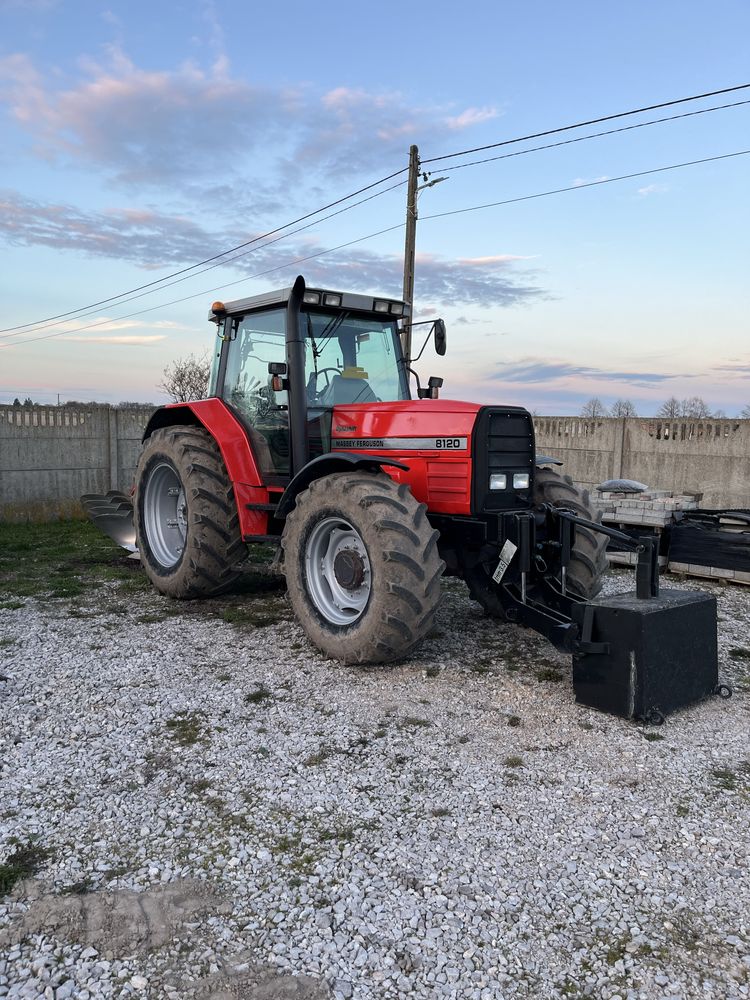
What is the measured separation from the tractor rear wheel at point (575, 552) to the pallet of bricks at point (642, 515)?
2544 mm

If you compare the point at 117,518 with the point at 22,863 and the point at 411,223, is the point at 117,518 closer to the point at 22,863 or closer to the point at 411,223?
the point at 22,863

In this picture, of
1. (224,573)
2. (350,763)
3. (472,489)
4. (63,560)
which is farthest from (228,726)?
(63,560)

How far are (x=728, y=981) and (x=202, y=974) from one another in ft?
5.32

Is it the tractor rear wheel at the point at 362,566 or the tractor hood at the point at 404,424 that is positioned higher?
the tractor hood at the point at 404,424

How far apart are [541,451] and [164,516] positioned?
8096 mm

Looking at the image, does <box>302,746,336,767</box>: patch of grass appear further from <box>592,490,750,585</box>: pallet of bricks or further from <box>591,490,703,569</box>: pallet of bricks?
<box>591,490,703,569</box>: pallet of bricks

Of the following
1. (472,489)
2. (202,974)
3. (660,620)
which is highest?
(472,489)

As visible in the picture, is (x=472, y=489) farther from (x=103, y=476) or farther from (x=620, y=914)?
(x=103, y=476)

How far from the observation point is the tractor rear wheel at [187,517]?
6.60 m

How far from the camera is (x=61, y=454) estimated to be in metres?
13.2

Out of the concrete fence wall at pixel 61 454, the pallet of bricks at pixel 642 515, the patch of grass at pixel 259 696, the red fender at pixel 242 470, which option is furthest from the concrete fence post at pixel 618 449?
the patch of grass at pixel 259 696

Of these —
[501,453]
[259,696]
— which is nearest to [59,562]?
[259,696]

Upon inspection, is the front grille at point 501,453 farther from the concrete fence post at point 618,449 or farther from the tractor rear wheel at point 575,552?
the concrete fence post at point 618,449

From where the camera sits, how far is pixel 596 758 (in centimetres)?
386
